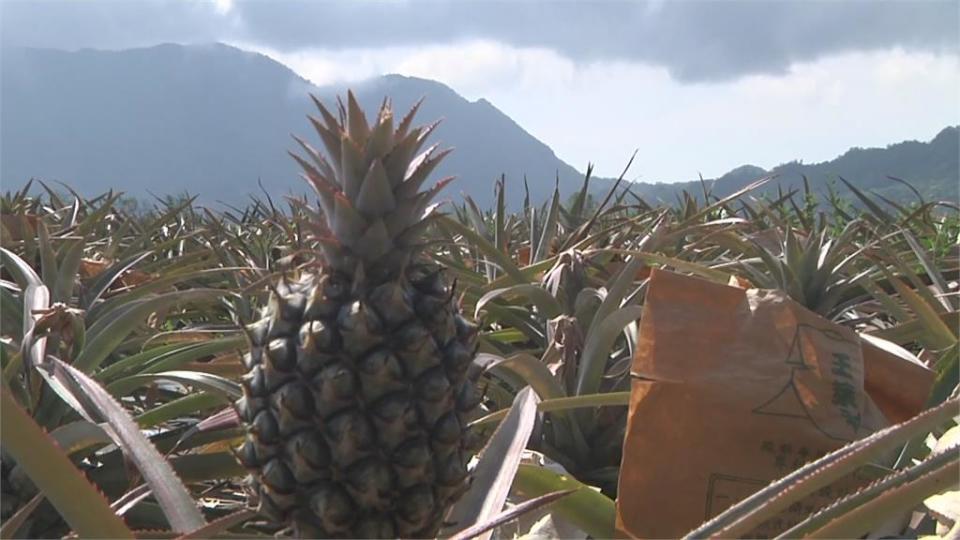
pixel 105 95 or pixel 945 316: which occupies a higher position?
pixel 105 95

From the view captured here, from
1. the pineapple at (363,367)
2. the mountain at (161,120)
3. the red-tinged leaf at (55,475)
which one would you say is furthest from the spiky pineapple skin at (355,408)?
the mountain at (161,120)

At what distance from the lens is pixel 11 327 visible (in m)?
1.62

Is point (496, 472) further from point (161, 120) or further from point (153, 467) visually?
point (161, 120)

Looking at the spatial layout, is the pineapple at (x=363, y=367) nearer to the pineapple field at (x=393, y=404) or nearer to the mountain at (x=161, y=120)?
the pineapple field at (x=393, y=404)

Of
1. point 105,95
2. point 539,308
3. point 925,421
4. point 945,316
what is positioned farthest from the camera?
point 105,95

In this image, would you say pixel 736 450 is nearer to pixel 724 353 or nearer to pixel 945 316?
pixel 724 353

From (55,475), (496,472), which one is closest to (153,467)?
(55,475)

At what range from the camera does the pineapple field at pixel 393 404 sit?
888 millimetres

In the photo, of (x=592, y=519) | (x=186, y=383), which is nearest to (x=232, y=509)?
(x=186, y=383)

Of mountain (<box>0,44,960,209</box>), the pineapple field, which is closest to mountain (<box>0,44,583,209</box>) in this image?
mountain (<box>0,44,960,209</box>)

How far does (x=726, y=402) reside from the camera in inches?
47.7

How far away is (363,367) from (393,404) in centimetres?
5

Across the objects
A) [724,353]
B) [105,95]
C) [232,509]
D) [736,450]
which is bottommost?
[232,509]

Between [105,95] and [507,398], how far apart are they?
129m
